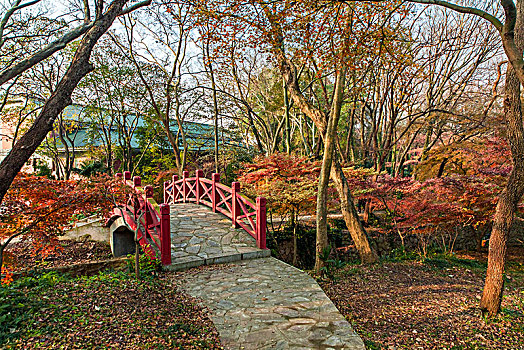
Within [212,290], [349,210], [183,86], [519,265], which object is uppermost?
[183,86]

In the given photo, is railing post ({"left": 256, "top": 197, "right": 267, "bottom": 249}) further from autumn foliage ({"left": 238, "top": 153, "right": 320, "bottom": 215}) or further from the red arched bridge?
autumn foliage ({"left": 238, "top": 153, "right": 320, "bottom": 215})

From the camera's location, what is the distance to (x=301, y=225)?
428 inches

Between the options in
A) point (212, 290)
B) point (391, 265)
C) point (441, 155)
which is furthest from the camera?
point (441, 155)

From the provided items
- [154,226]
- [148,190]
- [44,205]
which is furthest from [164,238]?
[44,205]

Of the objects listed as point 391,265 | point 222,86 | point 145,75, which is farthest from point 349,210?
point 145,75

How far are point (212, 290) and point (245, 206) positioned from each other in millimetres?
3047

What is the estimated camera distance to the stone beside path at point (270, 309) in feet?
12.1

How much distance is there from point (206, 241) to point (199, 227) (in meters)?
0.99

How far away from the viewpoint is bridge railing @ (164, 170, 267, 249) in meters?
7.27

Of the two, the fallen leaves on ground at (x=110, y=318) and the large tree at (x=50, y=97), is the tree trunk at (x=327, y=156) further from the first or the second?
the large tree at (x=50, y=97)

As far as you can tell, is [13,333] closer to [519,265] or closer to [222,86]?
[519,265]

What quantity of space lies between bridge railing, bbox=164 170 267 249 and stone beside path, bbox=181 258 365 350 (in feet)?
4.16

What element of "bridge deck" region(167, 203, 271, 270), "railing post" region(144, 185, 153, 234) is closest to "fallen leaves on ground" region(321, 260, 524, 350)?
"bridge deck" region(167, 203, 271, 270)

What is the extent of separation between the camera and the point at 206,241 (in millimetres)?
7562
